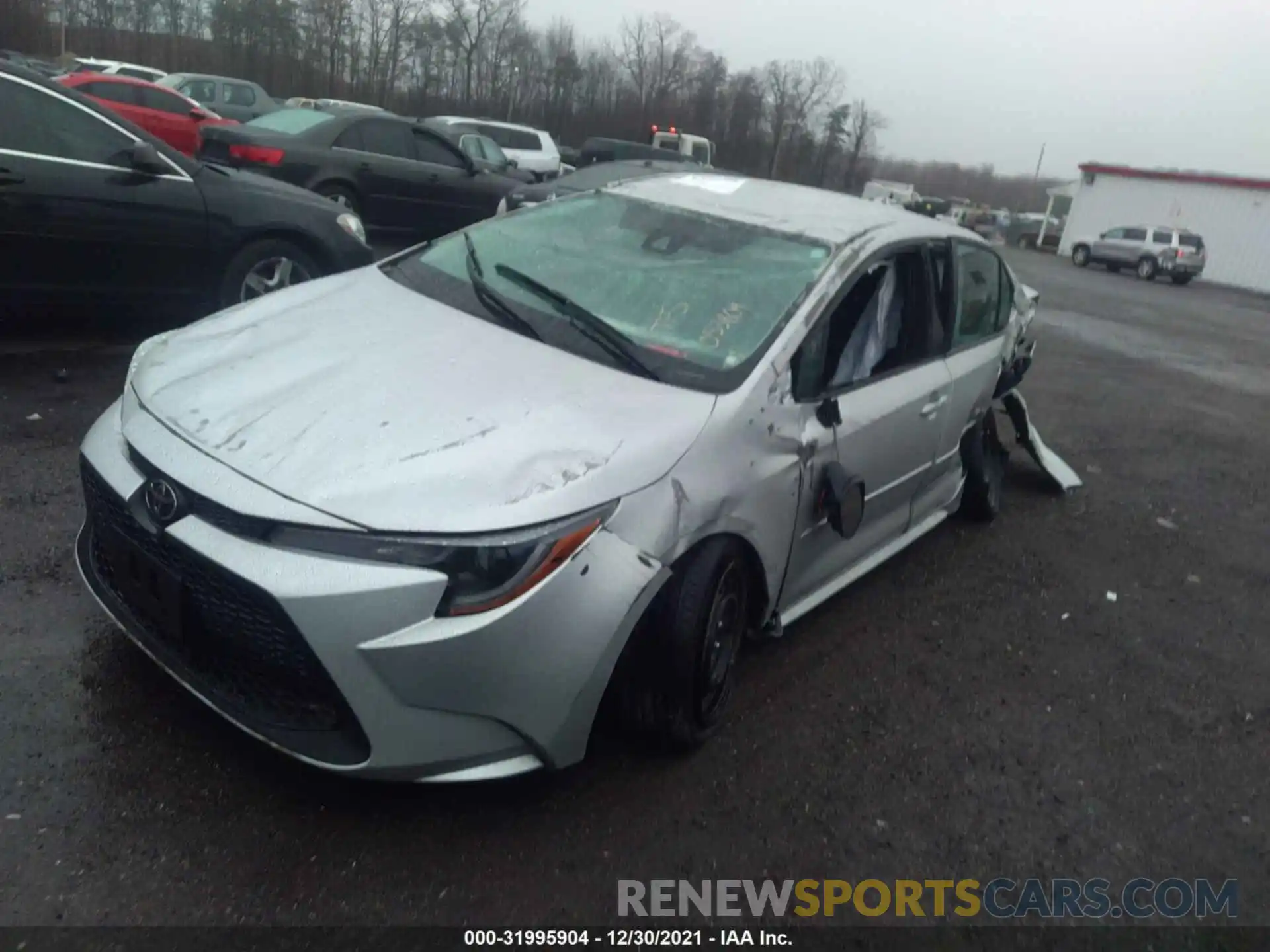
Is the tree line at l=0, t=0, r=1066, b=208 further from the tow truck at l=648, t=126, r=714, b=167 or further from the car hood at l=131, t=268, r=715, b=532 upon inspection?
the car hood at l=131, t=268, r=715, b=532

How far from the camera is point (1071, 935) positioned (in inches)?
109

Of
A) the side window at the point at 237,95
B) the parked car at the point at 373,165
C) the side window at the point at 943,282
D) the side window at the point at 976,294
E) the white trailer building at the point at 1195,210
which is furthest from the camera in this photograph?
the white trailer building at the point at 1195,210

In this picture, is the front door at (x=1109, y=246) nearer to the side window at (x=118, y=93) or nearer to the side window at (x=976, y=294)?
the side window at (x=118, y=93)

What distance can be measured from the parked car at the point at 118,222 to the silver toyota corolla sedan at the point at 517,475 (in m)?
2.48

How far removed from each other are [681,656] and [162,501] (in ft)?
4.58

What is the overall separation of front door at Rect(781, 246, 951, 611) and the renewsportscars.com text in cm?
102

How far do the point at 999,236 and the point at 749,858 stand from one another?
4927 centimetres

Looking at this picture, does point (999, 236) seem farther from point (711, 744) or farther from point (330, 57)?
point (711, 744)

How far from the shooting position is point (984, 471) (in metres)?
5.54

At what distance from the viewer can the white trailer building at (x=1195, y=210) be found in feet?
131

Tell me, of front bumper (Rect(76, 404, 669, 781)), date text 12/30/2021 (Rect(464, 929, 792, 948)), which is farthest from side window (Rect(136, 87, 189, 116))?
date text 12/30/2021 (Rect(464, 929, 792, 948))

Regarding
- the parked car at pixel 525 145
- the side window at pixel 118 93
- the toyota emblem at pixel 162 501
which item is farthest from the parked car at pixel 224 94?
the toyota emblem at pixel 162 501

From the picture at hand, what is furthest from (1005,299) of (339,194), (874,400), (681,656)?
(339,194)

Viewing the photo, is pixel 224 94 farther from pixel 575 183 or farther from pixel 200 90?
pixel 575 183
